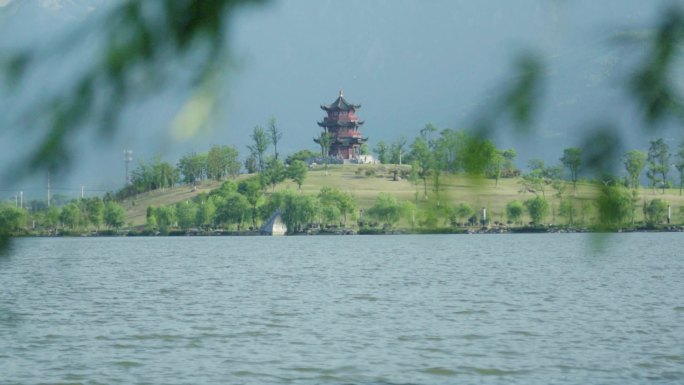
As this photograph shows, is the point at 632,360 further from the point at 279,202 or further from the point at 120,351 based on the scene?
the point at 279,202

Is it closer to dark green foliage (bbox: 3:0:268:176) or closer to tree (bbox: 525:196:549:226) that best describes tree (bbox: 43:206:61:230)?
dark green foliage (bbox: 3:0:268:176)

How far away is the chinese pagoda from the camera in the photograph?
179 meters

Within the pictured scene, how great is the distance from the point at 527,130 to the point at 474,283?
169 feet

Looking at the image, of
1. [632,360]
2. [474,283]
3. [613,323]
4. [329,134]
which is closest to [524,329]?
[613,323]

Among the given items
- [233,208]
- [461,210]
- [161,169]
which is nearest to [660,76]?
[461,210]

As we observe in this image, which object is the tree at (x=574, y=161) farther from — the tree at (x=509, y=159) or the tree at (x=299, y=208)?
the tree at (x=299, y=208)

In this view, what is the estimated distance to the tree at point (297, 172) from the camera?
140m

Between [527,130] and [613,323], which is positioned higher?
[527,130]

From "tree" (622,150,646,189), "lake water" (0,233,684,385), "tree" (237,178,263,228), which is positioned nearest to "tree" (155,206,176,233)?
"tree" (237,178,263,228)

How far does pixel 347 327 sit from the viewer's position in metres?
30.9

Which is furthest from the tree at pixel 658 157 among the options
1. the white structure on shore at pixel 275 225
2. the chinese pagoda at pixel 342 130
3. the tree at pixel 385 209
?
the chinese pagoda at pixel 342 130

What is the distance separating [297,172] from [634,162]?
137973 mm

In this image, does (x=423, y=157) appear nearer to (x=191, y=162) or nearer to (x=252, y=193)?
(x=191, y=162)

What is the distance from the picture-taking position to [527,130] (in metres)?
2.65
